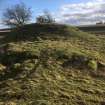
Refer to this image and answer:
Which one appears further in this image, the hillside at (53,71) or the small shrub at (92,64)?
the small shrub at (92,64)

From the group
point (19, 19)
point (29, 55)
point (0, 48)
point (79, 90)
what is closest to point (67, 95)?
point (79, 90)

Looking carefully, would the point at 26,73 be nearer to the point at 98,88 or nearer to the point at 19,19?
the point at 98,88

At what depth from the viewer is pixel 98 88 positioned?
363 inches

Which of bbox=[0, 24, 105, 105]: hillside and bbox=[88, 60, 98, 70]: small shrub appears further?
bbox=[88, 60, 98, 70]: small shrub

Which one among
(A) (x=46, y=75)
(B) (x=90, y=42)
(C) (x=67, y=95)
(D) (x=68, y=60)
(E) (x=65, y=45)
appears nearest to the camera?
(C) (x=67, y=95)

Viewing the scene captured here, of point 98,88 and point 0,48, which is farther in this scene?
point 0,48

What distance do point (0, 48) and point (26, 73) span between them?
2949mm

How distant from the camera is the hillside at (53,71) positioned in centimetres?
865

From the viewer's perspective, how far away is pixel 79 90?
29.7 ft

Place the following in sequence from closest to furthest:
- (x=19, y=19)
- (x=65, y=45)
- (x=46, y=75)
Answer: (x=46, y=75), (x=65, y=45), (x=19, y=19)

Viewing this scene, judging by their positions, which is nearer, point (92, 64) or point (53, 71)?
point (53, 71)

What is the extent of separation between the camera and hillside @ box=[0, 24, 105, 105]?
28.4ft

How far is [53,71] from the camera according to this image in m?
10.1

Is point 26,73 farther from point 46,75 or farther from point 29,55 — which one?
point 29,55
